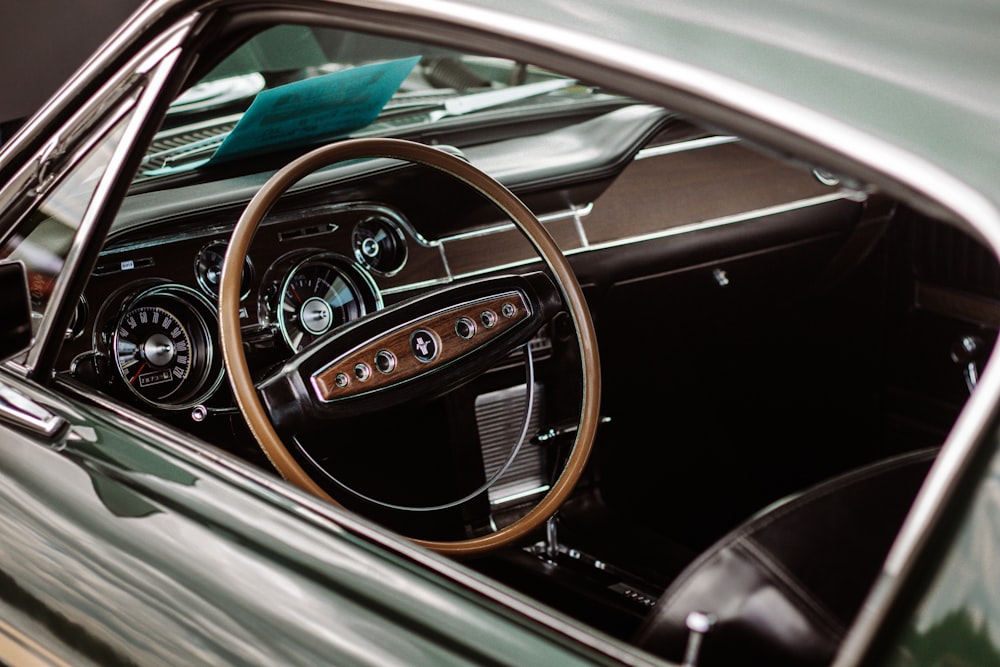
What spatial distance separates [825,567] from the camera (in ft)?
2.53

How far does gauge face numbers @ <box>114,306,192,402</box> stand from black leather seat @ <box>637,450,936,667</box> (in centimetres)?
107

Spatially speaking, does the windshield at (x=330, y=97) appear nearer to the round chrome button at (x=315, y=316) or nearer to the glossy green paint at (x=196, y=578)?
the round chrome button at (x=315, y=316)

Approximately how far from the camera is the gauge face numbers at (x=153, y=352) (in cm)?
166

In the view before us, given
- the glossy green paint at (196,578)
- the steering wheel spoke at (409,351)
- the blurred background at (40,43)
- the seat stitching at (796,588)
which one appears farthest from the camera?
the blurred background at (40,43)

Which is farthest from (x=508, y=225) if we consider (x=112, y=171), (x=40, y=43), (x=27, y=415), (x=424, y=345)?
(x=40, y=43)

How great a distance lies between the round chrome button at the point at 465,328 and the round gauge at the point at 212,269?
392mm

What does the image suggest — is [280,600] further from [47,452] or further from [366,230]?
[366,230]

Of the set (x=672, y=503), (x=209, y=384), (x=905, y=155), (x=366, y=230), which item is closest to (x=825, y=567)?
(x=905, y=155)

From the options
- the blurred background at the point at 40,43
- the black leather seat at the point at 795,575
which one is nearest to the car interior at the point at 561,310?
the black leather seat at the point at 795,575

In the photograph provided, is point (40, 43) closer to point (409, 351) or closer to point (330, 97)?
point (330, 97)

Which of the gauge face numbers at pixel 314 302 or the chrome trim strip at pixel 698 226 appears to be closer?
the gauge face numbers at pixel 314 302

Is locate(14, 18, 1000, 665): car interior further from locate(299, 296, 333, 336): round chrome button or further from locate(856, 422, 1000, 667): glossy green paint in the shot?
locate(856, 422, 1000, 667): glossy green paint

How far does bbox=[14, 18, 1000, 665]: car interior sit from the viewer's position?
5.67 ft

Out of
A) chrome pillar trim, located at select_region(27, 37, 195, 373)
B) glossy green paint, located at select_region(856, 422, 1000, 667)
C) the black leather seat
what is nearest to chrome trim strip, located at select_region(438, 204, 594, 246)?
chrome pillar trim, located at select_region(27, 37, 195, 373)
